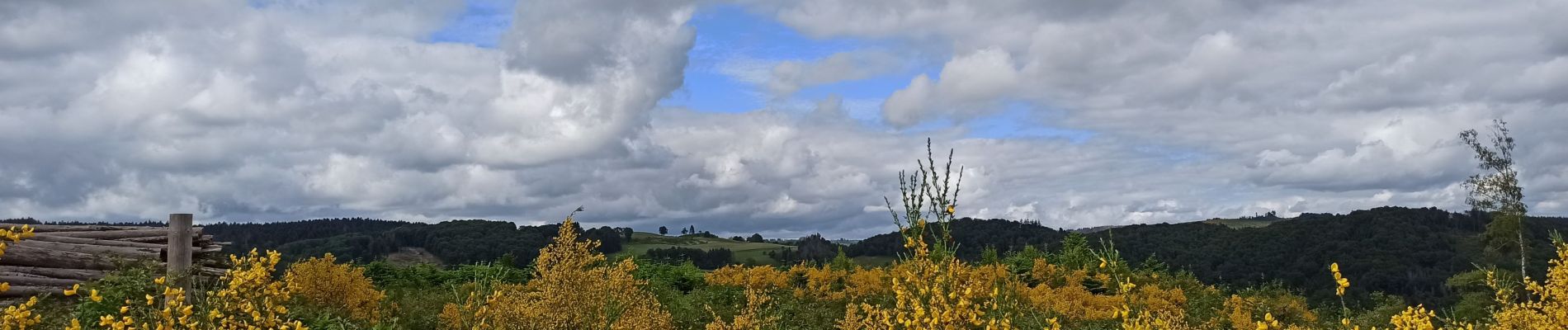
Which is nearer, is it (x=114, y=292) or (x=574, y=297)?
(x=574, y=297)

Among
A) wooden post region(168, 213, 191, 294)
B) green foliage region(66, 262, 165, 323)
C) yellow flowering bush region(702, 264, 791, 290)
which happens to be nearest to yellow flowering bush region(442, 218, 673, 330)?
green foliage region(66, 262, 165, 323)

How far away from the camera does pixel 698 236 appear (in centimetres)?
8188

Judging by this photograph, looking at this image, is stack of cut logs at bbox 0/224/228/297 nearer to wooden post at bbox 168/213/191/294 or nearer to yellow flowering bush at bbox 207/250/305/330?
wooden post at bbox 168/213/191/294

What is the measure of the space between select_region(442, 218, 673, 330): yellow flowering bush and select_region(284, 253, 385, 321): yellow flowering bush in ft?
12.3

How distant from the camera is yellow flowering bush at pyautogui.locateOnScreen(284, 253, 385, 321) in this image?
11.5 meters

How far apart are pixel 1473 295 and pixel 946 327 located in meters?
17.8

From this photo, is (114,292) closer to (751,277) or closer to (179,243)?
(179,243)

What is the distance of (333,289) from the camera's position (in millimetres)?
11766

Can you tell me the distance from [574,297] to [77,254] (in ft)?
31.7

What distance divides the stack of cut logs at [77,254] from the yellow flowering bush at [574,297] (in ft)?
22.1

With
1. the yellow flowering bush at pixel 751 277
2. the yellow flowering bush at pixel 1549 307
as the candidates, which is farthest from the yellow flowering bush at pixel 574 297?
the yellow flowering bush at pixel 1549 307

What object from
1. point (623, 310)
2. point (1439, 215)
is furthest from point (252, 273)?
point (1439, 215)

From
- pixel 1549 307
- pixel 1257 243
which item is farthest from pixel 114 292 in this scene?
pixel 1257 243

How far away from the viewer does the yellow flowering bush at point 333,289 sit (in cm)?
1155
